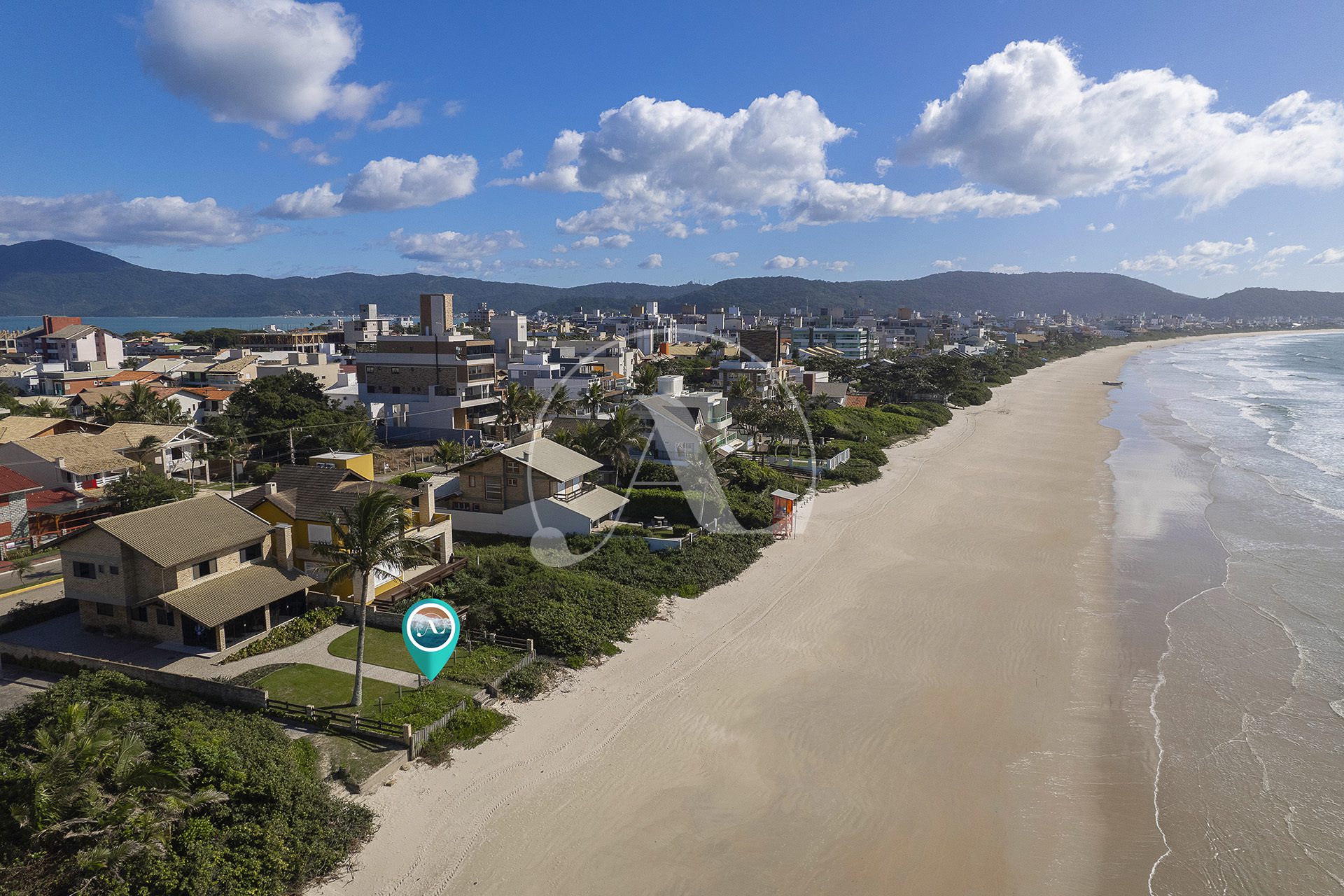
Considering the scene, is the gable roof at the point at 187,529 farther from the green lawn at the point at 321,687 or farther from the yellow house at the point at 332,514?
the green lawn at the point at 321,687

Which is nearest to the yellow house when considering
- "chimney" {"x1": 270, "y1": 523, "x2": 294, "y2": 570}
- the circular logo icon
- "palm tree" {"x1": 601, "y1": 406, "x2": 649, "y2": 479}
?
"chimney" {"x1": 270, "y1": 523, "x2": 294, "y2": 570}

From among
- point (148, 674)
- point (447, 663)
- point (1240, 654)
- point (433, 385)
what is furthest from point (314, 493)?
point (433, 385)

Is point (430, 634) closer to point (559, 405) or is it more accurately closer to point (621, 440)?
point (621, 440)

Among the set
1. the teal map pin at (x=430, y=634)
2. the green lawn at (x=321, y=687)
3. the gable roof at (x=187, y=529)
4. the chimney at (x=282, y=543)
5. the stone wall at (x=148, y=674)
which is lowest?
the green lawn at (x=321, y=687)

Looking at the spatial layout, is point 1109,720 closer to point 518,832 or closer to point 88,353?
point 518,832

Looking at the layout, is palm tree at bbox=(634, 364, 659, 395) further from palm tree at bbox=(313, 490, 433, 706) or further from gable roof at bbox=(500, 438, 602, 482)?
palm tree at bbox=(313, 490, 433, 706)

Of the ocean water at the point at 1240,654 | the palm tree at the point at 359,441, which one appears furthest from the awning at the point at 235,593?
the ocean water at the point at 1240,654

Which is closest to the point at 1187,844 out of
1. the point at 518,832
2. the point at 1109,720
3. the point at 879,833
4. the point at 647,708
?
the point at 1109,720
